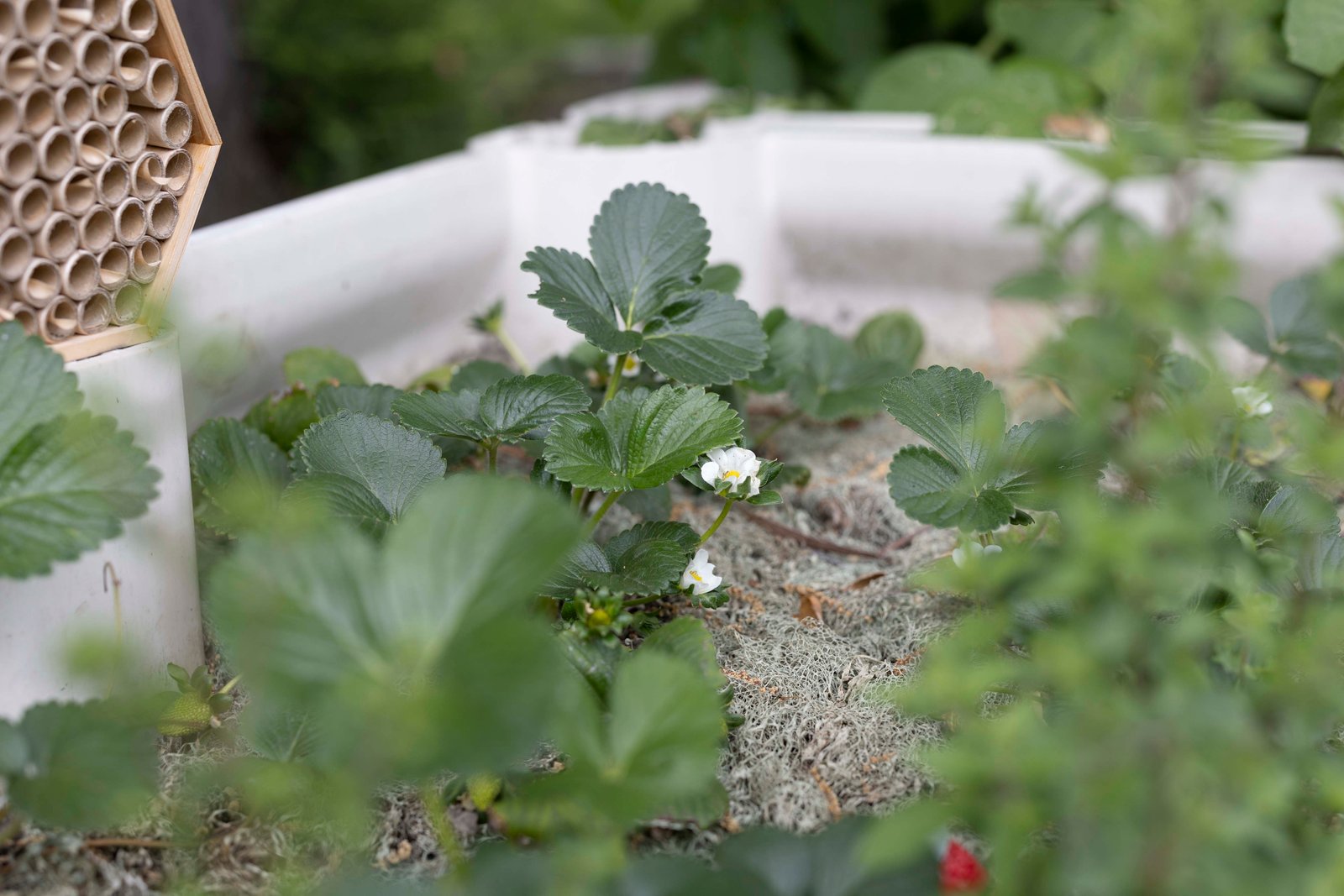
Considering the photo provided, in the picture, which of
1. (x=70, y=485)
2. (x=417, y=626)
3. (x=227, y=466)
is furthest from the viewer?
(x=227, y=466)

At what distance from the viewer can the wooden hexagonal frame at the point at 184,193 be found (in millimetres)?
680

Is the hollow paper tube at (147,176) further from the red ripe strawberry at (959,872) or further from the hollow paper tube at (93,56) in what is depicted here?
the red ripe strawberry at (959,872)

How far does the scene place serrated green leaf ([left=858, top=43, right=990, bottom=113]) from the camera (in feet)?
5.48

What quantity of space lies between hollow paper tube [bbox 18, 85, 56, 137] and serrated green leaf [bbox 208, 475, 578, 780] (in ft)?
1.07

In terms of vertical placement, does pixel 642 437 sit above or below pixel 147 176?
below

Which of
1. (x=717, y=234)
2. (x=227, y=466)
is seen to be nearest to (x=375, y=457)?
(x=227, y=466)

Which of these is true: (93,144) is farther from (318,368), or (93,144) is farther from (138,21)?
(318,368)

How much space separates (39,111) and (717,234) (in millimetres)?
877

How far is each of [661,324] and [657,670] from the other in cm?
37

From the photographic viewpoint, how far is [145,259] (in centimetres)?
72

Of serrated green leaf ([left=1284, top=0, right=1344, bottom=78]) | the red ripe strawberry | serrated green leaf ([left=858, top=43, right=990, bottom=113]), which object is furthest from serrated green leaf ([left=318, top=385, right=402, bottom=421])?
serrated green leaf ([left=858, top=43, right=990, bottom=113])

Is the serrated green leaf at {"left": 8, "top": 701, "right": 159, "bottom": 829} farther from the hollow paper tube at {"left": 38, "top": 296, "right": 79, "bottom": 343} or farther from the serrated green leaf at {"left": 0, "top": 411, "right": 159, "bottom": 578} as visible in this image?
the hollow paper tube at {"left": 38, "top": 296, "right": 79, "bottom": 343}

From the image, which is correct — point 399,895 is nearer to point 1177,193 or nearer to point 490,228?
point 1177,193

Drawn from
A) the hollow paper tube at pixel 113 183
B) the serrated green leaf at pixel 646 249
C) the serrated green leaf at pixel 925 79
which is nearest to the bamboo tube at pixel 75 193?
the hollow paper tube at pixel 113 183
